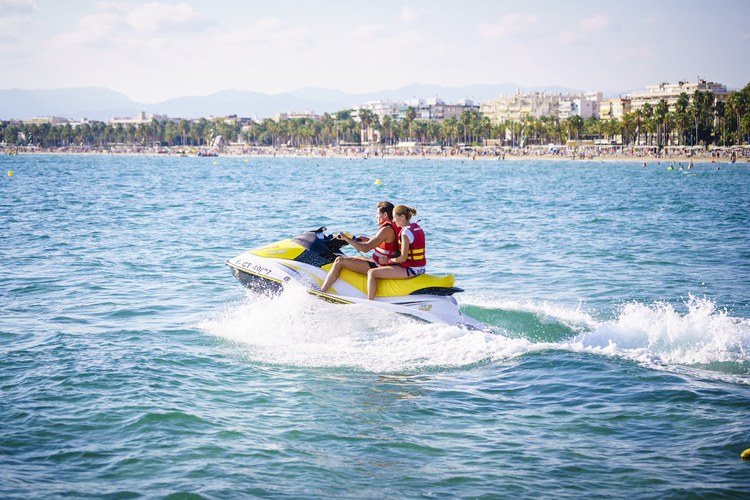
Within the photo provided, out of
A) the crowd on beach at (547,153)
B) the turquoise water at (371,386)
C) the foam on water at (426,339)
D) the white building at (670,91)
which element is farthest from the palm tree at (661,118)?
the foam on water at (426,339)

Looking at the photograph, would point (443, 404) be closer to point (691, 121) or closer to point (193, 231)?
point (193, 231)

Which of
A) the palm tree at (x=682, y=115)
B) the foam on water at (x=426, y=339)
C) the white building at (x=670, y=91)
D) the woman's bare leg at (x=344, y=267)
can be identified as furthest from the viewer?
the white building at (x=670, y=91)

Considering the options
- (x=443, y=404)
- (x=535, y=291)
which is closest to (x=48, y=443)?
(x=443, y=404)

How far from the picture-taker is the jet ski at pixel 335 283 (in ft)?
35.8

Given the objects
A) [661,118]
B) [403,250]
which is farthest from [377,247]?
[661,118]

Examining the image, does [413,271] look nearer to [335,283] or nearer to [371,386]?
[335,283]

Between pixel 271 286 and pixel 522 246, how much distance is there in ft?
41.5

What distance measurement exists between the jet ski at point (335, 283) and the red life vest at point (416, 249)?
0.74 ft

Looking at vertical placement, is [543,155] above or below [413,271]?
above

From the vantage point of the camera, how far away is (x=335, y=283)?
1113cm

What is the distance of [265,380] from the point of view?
947 cm

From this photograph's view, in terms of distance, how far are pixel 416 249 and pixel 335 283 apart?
128cm

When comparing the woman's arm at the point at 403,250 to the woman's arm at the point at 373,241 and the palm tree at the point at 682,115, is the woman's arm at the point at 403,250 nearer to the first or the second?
the woman's arm at the point at 373,241

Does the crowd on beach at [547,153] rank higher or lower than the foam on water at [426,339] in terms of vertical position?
higher
